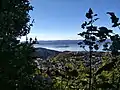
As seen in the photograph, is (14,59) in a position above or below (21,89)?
above

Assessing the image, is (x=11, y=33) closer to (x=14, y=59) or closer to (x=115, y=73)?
(x=14, y=59)

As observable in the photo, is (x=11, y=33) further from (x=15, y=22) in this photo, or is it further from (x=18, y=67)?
(x=18, y=67)

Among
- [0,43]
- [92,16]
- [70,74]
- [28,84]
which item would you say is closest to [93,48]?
[92,16]

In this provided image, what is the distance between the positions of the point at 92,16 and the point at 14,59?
817 centimetres

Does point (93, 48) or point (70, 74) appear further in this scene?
point (70, 74)

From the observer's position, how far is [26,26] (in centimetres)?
1300

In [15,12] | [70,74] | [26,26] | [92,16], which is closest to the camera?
[15,12]

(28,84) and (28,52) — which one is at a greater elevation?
(28,52)

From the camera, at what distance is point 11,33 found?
12250 mm

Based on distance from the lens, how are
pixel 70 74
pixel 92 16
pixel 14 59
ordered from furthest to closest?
pixel 70 74
pixel 92 16
pixel 14 59

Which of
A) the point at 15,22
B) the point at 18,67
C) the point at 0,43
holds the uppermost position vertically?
the point at 15,22

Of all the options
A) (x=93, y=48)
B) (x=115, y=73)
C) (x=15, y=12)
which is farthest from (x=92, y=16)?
(x=15, y=12)

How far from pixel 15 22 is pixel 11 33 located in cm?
48

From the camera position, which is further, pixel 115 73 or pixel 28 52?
pixel 115 73
